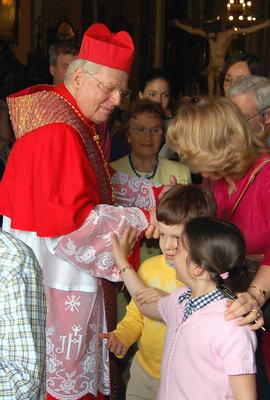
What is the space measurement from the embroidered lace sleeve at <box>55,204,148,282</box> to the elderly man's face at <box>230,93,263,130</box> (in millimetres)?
569

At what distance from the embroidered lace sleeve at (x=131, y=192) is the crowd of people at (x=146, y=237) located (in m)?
0.04

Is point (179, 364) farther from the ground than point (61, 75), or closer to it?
closer to it

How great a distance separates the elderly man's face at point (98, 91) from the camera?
3.44m

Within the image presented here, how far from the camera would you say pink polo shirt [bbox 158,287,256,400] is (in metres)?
2.48

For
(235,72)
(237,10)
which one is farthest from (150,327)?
(237,10)

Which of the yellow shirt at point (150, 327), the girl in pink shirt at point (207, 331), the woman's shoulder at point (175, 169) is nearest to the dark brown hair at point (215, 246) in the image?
the girl in pink shirt at point (207, 331)

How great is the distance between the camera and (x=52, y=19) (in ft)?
40.0

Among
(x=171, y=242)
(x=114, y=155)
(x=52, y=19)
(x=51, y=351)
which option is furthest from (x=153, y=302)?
(x=52, y=19)

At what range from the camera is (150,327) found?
322cm

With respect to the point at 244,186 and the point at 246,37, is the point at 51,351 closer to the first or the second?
the point at 244,186

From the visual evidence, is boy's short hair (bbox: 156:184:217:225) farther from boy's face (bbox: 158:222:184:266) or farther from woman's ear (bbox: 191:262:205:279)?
woman's ear (bbox: 191:262:205:279)

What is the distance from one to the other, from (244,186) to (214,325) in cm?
62

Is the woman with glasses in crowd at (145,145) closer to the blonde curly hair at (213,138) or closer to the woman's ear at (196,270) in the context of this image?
the blonde curly hair at (213,138)

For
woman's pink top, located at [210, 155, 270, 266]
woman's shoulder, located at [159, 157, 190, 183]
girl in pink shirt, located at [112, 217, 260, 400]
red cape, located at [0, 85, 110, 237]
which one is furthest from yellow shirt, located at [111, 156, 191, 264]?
girl in pink shirt, located at [112, 217, 260, 400]
